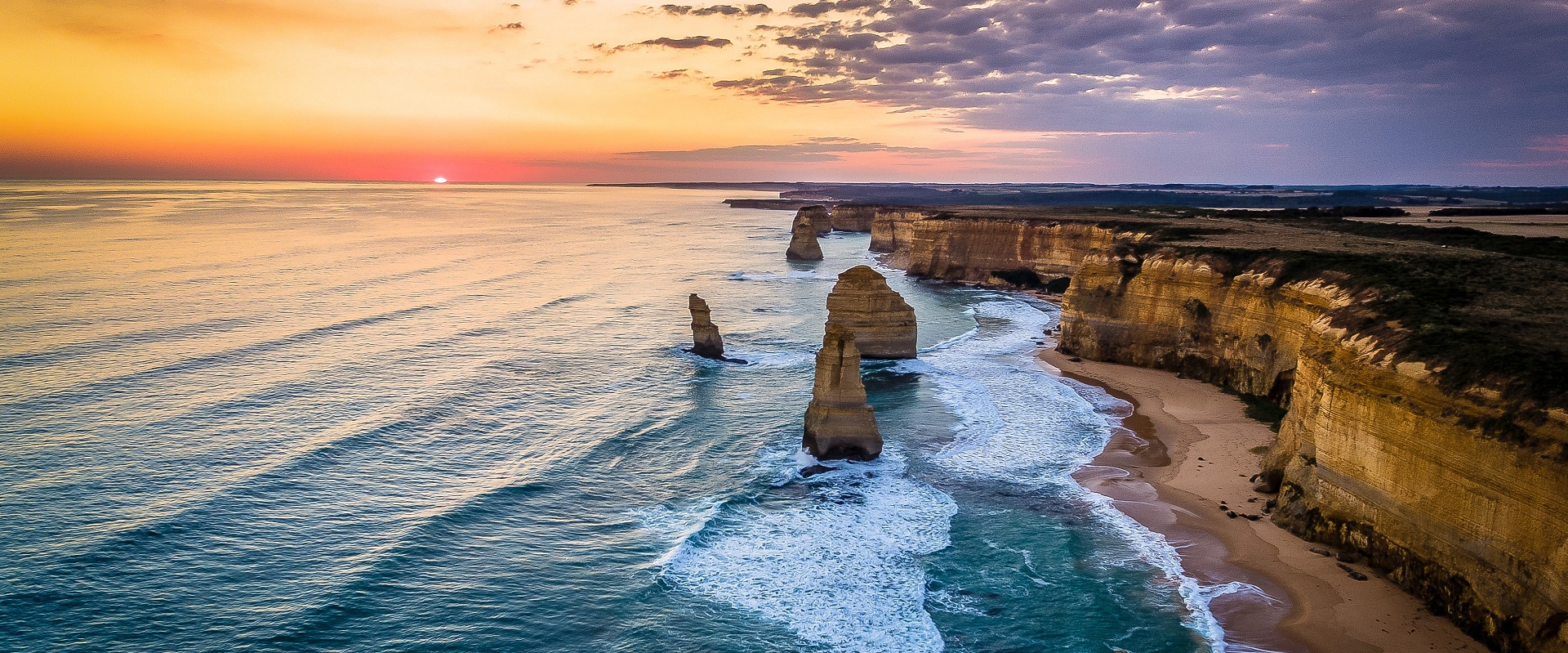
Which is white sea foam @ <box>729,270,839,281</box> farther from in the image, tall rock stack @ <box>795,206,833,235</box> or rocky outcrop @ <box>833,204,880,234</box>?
rocky outcrop @ <box>833,204,880,234</box>

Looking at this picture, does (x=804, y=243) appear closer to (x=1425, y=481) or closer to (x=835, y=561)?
(x=835, y=561)

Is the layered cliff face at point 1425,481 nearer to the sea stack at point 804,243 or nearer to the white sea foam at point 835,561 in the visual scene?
the white sea foam at point 835,561

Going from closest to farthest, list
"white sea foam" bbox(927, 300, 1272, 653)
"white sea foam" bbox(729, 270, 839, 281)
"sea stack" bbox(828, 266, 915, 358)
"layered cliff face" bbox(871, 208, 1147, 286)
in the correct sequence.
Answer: "white sea foam" bbox(927, 300, 1272, 653) → "sea stack" bbox(828, 266, 915, 358) → "layered cliff face" bbox(871, 208, 1147, 286) → "white sea foam" bbox(729, 270, 839, 281)

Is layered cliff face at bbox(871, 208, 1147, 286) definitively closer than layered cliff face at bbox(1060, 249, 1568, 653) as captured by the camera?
No

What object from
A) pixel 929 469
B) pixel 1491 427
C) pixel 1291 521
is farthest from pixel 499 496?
pixel 1491 427

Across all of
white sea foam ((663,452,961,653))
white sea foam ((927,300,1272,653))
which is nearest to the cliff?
white sea foam ((927,300,1272,653))
